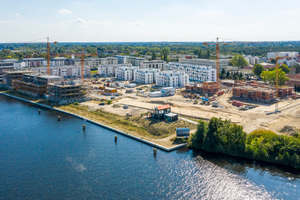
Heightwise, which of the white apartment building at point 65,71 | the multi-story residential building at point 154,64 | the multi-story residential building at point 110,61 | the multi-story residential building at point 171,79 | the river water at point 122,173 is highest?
the multi-story residential building at point 110,61

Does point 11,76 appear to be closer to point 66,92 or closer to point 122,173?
point 66,92

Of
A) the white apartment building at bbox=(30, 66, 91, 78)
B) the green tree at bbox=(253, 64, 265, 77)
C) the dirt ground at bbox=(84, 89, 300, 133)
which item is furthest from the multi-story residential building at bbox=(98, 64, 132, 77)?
the green tree at bbox=(253, 64, 265, 77)

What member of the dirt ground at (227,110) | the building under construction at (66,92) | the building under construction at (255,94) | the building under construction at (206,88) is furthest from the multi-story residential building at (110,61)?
the building under construction at (255,94)

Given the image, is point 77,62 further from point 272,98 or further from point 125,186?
point 125,186

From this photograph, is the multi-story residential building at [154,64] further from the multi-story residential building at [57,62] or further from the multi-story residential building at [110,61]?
the multi-story residential building at [57,62]

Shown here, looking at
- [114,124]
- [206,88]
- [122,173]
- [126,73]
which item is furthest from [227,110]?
[126,73]

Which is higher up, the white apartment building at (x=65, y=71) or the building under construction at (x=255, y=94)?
the white apartment building at (x=65, y=71)

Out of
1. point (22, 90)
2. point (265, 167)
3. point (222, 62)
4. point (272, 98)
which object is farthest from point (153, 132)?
point (222, 62)

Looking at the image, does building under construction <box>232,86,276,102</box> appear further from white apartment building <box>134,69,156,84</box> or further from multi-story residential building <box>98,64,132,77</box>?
multi-story residential building <box>98,64,132,77</box>
